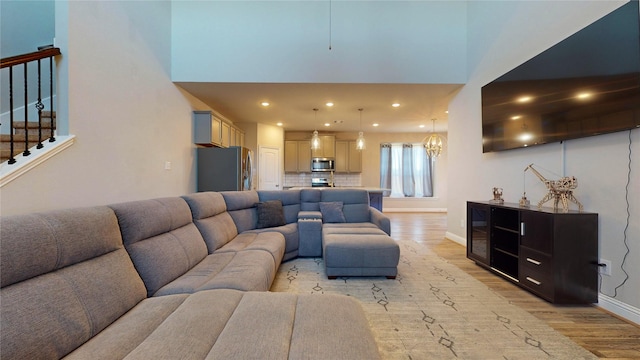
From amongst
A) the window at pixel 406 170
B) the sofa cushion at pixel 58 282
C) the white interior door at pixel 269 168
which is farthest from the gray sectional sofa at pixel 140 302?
the window at pixel 406 170

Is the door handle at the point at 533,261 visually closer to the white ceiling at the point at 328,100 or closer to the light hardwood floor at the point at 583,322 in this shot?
the light hardwood floor at the point at 583,322

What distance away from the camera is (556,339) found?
1.67 meters

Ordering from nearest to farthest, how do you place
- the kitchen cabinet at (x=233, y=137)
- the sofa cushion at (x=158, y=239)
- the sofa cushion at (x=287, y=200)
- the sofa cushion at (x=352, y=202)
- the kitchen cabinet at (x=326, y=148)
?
the sofa cushion at (x=158, y=239), the sofa cushion at (x=287, y=200), the sofa cushion at (x=352, y=202), the kitchen cabinet at (x=233, y=137), the kitchen cabinet at (x=326, y=148)

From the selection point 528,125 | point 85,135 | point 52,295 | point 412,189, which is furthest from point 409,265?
point 412,189

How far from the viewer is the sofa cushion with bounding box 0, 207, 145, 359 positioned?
0.83 metres

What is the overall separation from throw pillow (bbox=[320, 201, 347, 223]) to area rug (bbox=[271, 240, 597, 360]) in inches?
37.1

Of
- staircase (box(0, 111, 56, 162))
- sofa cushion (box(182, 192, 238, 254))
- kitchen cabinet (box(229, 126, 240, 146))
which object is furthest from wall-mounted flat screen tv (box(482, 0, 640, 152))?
kitchen cabinet (box(229, 126, 240, 146))

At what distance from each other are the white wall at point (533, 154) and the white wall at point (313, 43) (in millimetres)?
514

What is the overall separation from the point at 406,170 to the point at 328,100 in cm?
452

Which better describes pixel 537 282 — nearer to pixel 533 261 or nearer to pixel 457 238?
pixel 533 261

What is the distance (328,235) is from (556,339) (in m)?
2.00

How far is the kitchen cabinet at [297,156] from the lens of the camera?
7617 mm

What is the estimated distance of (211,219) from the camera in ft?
8.32

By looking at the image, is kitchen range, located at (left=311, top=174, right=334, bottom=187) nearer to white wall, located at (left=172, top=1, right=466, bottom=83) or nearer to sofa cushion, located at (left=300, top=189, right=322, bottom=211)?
sofa cushion, located at (left=300, top=189, right=322, bottom=211)
